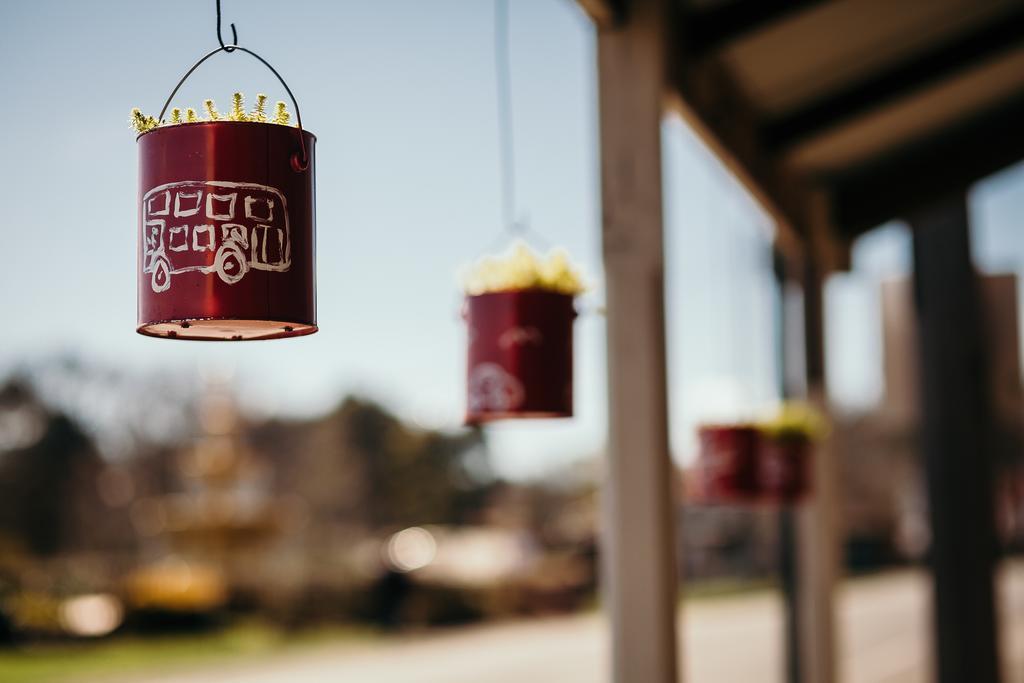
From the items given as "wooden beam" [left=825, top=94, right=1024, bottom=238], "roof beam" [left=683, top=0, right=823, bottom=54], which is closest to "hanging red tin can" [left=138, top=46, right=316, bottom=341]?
"roof beam" [left=683, top=0, right=823, bottom=54]

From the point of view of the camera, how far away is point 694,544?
17.8 meters

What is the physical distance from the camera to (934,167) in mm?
4410

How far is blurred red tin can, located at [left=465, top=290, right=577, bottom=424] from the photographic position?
64.5 inches

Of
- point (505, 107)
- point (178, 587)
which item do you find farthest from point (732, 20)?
point (178, 587)

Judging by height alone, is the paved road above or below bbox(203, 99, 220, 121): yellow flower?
below

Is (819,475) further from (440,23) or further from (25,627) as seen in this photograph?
(25,627)

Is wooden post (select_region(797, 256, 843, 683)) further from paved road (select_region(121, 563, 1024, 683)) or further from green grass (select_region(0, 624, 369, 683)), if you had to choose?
green grass (select_region(0, 624, 369, 683))

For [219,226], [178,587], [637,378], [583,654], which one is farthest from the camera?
[178,587]

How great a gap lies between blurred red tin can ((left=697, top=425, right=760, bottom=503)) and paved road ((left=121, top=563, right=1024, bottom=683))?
3.83 metres

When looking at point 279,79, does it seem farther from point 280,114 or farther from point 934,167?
point 934,167

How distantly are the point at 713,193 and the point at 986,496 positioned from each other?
1.59 m

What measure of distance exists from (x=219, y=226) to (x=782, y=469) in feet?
7.68

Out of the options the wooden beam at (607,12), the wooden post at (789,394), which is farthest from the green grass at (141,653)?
the wooden beam at (607,12)

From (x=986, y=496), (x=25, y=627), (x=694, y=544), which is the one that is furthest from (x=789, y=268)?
(x=694, y=544)
